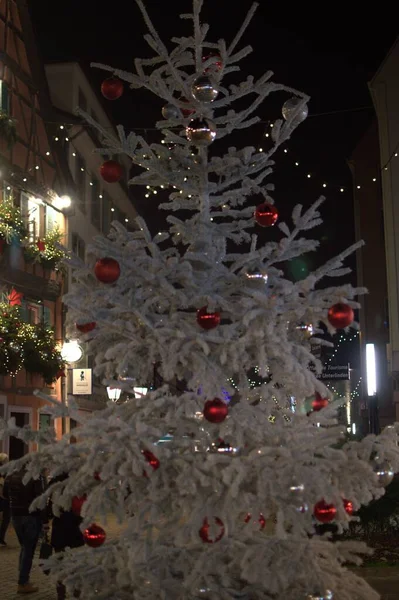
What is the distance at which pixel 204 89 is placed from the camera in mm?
6430

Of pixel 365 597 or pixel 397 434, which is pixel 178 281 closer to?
pixel 397 434

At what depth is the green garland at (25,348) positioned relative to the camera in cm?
2181

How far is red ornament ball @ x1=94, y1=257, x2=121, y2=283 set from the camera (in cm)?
579

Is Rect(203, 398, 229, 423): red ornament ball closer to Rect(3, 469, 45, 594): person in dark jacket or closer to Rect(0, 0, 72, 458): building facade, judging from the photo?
Rect(3, 469, 45, 594): person in dark jacket

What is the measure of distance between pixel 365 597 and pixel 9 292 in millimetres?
19394

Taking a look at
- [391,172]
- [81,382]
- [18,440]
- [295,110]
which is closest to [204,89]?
[295,110]

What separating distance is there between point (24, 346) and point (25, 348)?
8cm

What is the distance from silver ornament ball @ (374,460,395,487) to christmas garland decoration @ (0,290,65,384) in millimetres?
16687

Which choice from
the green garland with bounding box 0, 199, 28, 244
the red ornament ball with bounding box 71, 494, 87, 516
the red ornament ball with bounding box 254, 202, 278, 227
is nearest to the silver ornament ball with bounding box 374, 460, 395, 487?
the red ornament ball with bounding box 254, 202, 278, 227

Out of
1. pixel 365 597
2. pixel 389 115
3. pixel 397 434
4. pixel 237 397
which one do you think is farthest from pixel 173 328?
pixel 389 115

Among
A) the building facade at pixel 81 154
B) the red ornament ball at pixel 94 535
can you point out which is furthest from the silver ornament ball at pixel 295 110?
the building facade at pixel 81 154

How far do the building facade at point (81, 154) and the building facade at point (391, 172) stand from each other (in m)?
9.49

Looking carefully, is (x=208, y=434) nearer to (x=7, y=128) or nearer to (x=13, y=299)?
(x=13, y=299)

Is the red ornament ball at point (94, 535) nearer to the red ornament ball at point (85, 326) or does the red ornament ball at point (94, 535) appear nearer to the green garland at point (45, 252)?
the red ornament ball at point (85, 326)
